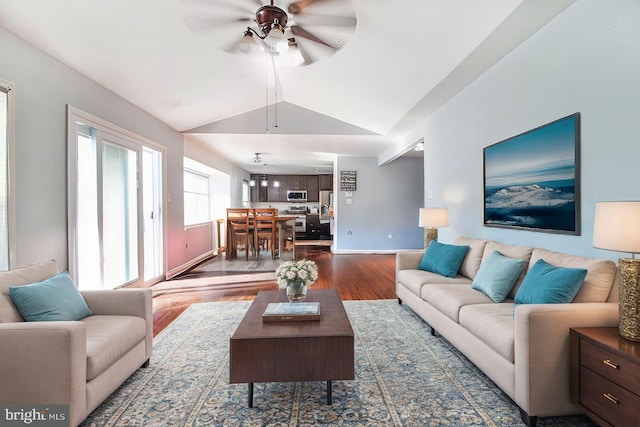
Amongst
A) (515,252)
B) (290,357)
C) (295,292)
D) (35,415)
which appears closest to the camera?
(35,415)

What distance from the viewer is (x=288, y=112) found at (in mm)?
5406

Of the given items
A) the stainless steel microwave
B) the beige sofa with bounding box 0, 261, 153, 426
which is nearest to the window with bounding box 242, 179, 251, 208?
the stainless steel microwave

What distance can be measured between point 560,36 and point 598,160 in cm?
94

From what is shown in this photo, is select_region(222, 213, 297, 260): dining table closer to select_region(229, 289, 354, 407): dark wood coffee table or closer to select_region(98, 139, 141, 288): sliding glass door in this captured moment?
Result: select_region(98, 139, 141, 288): sliding glass door

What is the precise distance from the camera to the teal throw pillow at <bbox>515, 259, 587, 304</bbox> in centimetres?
173

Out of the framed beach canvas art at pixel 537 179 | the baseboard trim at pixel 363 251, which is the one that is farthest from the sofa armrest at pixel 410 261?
the baseboard trim at pixel 363 251

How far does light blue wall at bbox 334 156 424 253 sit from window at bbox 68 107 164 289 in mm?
4408

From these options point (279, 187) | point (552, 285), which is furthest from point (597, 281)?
point (279, 187)

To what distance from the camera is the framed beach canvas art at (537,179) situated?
2113 millimetres

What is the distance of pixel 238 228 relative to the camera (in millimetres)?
6625

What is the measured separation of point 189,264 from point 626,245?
5.98 meters

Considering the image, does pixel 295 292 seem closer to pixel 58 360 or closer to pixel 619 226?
pixel 58 360

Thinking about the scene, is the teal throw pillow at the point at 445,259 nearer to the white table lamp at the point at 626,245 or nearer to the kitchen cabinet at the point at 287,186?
the white table lamp at the point at 626,245

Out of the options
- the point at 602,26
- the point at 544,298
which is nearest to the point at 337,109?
the point at 602,26
